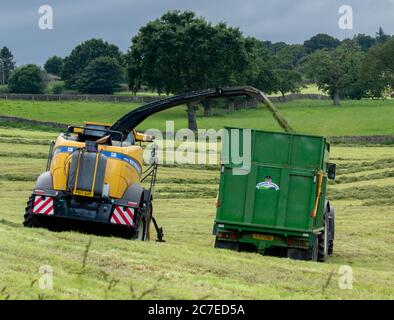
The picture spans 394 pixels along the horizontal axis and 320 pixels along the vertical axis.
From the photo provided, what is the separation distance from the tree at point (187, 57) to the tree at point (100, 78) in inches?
2128

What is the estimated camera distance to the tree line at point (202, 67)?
273 feet

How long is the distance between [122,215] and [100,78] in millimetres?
119965

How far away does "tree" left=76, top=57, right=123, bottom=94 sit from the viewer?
139 metres

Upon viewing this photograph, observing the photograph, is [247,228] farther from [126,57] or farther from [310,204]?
[126,57]

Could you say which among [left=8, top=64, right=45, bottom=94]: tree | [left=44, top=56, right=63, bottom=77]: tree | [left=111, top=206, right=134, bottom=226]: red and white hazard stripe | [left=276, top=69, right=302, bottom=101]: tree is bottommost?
[left=111, top=206, right=134, bottom=226]: red and white hazard stripe

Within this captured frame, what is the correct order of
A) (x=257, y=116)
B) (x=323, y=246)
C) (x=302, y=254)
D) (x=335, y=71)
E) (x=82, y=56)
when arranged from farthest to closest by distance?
(x=82, y=56) < (x=335, y=71) < (x=257, y=116) < (x=323, y=246) < (x=302, y=254)

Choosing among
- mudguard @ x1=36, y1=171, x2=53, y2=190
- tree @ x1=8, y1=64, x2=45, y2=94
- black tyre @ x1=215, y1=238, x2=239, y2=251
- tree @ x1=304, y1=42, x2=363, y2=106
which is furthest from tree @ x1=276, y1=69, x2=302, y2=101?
mudguard @ x1=36, y1=171, x2=53, y2=190

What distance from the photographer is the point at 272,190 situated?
20.1 metres

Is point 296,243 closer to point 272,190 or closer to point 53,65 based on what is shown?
point 272,190

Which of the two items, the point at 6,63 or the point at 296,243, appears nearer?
the point at 296,243

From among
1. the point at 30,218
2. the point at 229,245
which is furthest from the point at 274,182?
the point at 30,218

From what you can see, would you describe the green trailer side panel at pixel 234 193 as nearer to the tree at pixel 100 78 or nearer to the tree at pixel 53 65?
the tree at pixel 100 78

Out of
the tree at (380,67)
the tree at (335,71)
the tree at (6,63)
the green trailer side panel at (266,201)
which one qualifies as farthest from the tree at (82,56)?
the green trailer side panel at (266,201)

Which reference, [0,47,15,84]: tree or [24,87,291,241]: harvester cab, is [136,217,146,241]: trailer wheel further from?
[0,47,15,84]: tree
